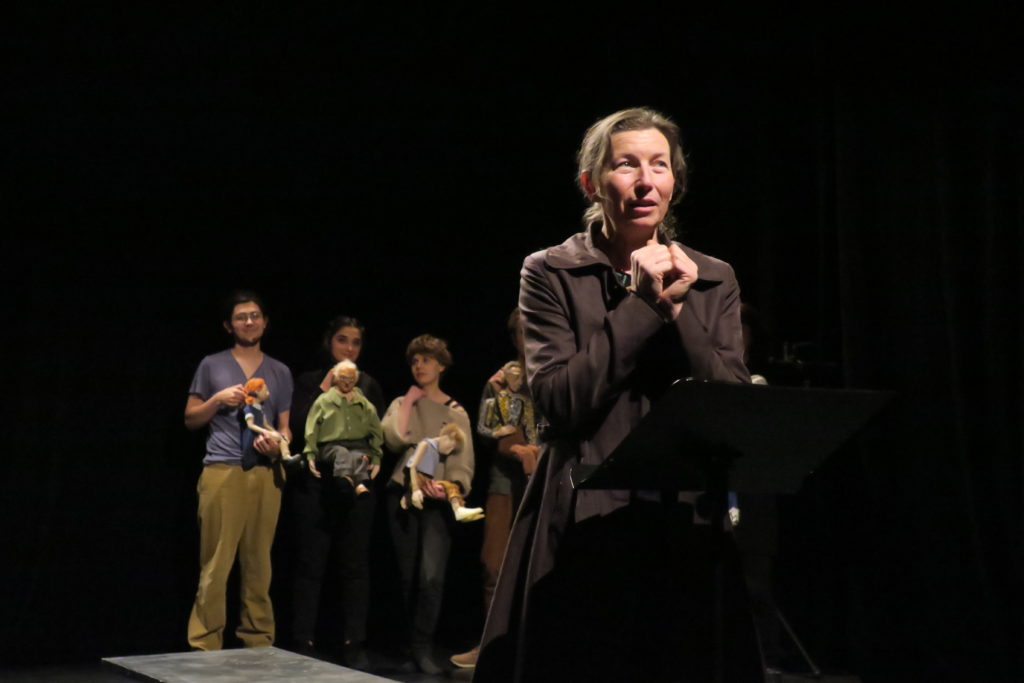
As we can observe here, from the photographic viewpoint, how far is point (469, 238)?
661 cm

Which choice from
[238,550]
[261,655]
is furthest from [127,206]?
Answer: [261,655]

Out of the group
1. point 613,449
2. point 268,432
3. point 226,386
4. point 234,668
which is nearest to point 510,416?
point 268,432

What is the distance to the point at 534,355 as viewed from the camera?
1.65 metres

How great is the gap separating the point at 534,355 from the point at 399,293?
16.2 feet

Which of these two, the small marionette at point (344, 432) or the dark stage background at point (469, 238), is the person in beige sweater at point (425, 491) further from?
the dark stage background at point (469, 238)

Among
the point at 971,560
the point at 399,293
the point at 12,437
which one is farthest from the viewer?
the point at 399,293

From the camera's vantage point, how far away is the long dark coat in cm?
155

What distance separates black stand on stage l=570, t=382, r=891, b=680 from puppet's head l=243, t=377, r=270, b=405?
4051 mm

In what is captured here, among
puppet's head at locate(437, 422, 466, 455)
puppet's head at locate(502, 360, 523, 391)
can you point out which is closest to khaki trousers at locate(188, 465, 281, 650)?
puppet's head at locate(437, 422, 466, 455)

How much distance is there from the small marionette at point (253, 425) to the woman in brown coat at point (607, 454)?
3815 mm

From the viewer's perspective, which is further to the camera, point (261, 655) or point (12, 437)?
point (12, 437)

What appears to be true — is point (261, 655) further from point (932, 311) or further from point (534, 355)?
point (932, 311)

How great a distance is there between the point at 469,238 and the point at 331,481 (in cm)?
176

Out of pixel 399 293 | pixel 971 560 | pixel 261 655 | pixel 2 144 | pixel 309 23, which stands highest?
pixel 309 23
